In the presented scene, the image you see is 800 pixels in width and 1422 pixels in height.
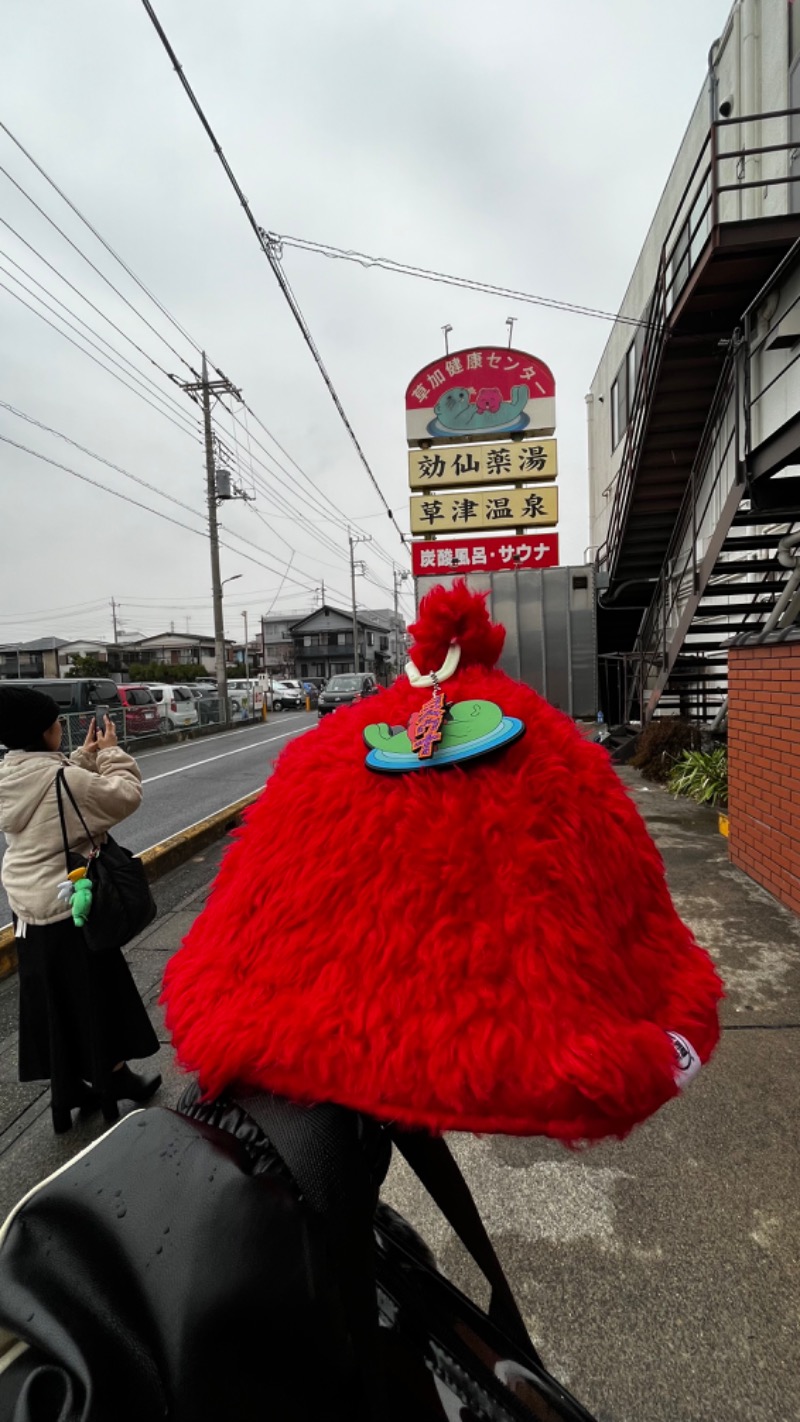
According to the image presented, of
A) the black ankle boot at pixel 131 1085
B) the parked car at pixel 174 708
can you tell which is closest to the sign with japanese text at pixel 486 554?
the black ankle boot at pixel 131 1085

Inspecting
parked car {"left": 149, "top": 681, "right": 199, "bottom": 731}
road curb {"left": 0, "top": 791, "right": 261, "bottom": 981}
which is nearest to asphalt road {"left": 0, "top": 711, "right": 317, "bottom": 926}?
road curb {"left": 0, "top": 791, "right": 261, "bottom": 981}

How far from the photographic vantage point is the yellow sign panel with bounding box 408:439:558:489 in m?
10.0

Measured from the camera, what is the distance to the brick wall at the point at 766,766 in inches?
155

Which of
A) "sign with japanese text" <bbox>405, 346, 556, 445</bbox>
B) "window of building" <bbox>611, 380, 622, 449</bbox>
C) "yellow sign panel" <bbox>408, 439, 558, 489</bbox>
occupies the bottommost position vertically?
"yellow sign panel" <bbox>408, 439, 558, 489</bbox>

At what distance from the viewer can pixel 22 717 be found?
235 cm

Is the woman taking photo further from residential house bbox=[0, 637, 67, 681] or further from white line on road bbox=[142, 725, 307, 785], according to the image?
residential house bbox=[0, 637, 67, 681]

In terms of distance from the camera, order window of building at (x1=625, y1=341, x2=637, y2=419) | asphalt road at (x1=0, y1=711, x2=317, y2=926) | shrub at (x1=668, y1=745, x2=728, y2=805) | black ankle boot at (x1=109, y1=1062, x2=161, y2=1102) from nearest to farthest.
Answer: black ankle boot at (x1=109, y1=1062, x2=161, y2=1102), shrub at (x1=668, y1=745, x2=728, y2=805), asphalt road at (x1=0, y1=711, x2=317, y2=926), window of building at (x1=625, y1=341, x2=637, y2=419)

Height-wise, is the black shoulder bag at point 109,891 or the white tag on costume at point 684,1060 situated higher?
the white tag on costume at point 684,1060

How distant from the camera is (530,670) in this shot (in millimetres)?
8891

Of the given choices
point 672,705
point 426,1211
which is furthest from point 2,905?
point 672,705

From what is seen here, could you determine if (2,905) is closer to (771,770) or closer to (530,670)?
(771,770)

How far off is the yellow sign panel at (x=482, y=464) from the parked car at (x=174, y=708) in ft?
36.7

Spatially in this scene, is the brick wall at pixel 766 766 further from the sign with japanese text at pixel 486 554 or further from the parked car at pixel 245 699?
the parked car at pixel 245 699

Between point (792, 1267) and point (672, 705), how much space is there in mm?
8698
